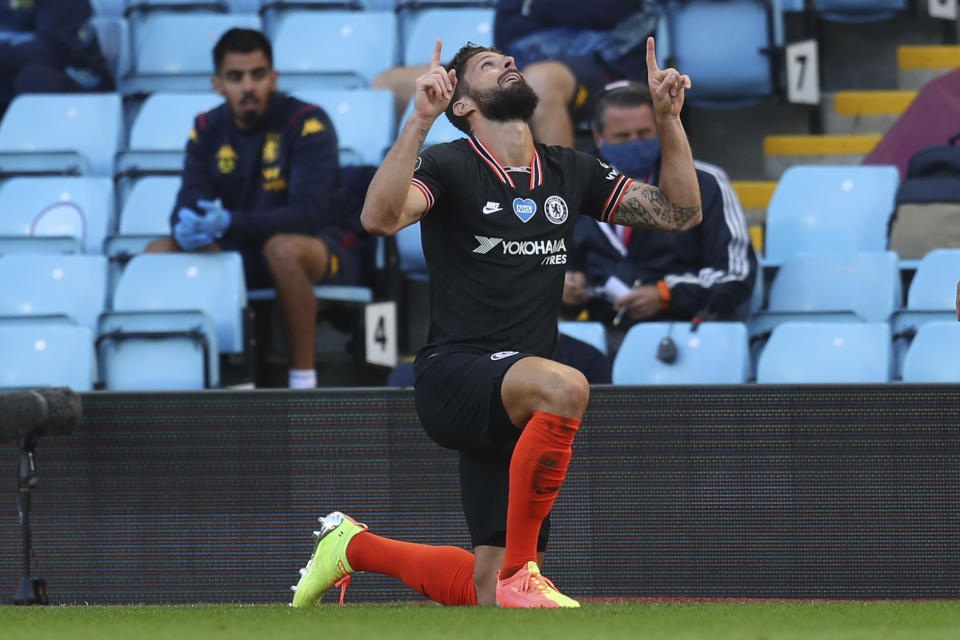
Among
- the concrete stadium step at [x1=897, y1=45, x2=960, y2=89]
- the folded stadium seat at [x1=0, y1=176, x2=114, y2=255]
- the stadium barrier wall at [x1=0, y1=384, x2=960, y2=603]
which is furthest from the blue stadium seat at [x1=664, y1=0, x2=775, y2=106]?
the stadium barrier wall at [x1=0, y1=384, x2=960, y2=603]

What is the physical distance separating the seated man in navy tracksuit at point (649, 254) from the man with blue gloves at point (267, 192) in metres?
1.19

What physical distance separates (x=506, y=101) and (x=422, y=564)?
4.58 feet

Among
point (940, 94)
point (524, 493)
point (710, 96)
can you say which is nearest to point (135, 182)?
point (710, 96)

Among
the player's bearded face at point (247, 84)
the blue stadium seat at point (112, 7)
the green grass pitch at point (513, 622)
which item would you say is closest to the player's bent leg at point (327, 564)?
the green grass pitch at point (513, 622)

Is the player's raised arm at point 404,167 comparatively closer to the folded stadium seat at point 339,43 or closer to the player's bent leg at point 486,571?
the player's bent leg at point 486,571

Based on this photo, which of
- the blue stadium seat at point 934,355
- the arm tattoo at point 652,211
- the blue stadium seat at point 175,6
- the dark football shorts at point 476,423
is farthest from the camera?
the blue stadium seat at point 175,6

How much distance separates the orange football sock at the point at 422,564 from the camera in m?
4.57

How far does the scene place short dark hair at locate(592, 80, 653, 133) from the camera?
7.09 meters

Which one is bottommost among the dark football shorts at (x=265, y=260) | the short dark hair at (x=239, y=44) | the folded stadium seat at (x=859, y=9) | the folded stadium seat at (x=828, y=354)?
the folded stadium seat at (x=828, y=354)

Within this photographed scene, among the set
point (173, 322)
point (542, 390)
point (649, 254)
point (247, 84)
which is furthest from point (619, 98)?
point (542, 390)

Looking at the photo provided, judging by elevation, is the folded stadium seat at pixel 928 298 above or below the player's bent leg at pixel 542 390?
above

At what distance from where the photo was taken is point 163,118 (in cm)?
876

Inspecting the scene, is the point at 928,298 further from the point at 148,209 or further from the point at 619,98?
the point at 148,209

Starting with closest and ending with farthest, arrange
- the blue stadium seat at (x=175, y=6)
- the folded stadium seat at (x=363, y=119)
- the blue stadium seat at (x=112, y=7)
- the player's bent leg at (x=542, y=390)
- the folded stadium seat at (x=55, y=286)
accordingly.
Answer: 1. the player's bent leg at (x=542, y=390)
2. the folded stadium seat at (x=55, y=286)
3. the folded stadium seat at (x=363, y=119)
4. the blue stadium seat at (x=175, y=6)
5. the blue stadium seat at (x=112, y=7)
